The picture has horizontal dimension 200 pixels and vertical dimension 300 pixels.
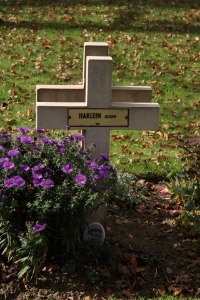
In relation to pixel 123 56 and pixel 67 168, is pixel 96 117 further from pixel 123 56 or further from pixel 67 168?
pixel 123 56

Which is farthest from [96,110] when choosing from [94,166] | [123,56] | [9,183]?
[123,56]

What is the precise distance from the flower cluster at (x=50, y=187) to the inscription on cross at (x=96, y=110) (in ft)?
0.77

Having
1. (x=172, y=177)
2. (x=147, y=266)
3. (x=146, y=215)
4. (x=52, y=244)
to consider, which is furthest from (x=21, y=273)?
(x=172, y=177)

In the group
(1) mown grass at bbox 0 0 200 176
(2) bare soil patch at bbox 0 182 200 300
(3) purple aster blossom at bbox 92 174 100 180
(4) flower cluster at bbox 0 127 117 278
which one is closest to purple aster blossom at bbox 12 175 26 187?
(4) flower cluster at bbox 0 127 117 278

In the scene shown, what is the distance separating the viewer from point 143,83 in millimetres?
9766

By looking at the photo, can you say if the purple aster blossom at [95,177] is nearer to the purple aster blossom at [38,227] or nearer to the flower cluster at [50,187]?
the flower cluster at [50,187]

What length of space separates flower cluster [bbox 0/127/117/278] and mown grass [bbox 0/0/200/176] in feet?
6.53

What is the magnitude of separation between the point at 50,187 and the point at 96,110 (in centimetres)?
84

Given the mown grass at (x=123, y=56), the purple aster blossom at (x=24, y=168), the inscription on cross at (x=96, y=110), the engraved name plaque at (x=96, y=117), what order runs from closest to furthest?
the purple aster blossom at (x=24, y=168)
the inscription on cross at (x=96, y=110)
the engraved name plaque at (x=96, y=117)
the mown grass at (x=123, y=56)

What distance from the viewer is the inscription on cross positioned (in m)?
4.58

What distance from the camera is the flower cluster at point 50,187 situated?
410 cm

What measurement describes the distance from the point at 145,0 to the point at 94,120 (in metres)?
10.8

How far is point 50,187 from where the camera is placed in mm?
4102

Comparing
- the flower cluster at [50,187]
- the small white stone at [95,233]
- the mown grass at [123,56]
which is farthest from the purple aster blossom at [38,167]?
the mown grass at [123,56]
